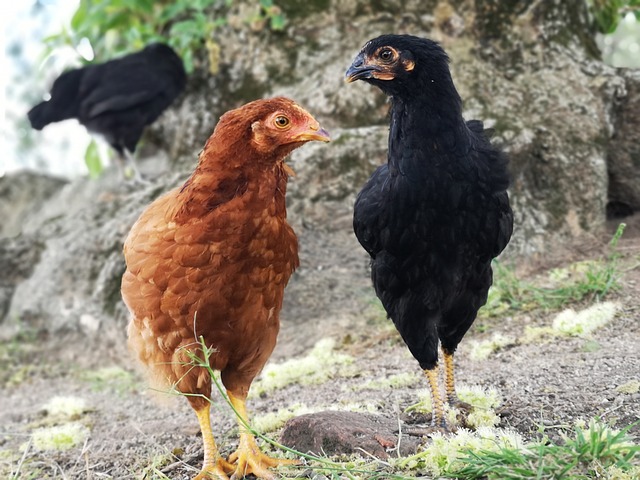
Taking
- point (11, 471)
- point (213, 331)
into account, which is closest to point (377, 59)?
point (213, 331)

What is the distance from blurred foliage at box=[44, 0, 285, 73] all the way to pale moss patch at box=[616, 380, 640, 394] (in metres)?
4.74

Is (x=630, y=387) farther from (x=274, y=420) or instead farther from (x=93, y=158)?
(x=93, y=158)

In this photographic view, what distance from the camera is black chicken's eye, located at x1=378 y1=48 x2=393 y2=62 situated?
293 centimetres

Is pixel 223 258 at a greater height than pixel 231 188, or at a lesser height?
lesser

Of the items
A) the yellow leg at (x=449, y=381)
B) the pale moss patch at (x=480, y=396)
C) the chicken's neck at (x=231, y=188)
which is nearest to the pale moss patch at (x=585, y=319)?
the pale moss patch at (x=480, y=396)

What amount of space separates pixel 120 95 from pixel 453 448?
228 inches

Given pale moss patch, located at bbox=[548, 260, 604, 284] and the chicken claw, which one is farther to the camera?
pale moss patch, located at bbox=[548, 260, 604, 284]

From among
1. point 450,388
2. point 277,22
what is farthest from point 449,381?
point 277,22

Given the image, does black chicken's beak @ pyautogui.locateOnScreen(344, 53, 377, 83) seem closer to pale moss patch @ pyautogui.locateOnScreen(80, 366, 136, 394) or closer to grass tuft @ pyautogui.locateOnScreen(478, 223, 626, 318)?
grass tuft @ pyautogui.locateOnScreen(478, 223, 626, 318)

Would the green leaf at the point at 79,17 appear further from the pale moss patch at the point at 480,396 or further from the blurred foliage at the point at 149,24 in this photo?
the pale moss patch at the point at 480,396

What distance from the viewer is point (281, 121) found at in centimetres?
270

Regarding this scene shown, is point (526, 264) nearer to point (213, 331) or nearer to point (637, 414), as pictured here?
point (637, 414)

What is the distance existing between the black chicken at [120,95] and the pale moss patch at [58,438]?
12.9 ft

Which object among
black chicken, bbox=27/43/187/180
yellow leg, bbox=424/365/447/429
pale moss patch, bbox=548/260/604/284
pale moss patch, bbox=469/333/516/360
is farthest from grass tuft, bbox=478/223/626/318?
black chicken, bbox=27/43/187/180
